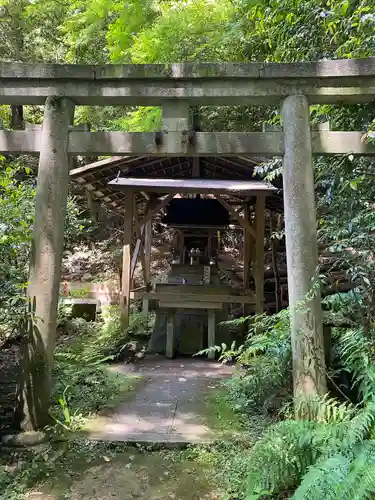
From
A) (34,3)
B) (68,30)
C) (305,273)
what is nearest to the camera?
(305,273)

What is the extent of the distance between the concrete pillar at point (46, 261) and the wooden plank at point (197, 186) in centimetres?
401

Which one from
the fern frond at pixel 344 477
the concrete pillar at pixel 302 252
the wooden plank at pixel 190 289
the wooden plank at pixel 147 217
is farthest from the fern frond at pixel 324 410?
the wooden plank at pixel 147 217

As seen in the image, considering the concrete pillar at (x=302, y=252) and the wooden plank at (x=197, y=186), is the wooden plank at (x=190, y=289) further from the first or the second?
the concrete pillar at (x=302, y=252)

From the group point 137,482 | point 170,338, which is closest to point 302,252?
point 137,482

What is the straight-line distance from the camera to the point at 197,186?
8.04m

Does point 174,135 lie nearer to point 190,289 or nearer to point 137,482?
point 137,482

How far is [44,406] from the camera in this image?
154 inches

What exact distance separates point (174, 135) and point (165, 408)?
331 cm

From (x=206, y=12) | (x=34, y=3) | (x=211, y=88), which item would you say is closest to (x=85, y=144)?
(x=211, y=88)

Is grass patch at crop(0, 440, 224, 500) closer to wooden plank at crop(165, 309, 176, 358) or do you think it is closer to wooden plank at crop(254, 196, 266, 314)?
wooden plank at crop(165, 309, 176, 358)

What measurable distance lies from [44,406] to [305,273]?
9.43ft

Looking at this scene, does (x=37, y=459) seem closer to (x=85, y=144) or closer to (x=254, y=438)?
(x=254, y=438)

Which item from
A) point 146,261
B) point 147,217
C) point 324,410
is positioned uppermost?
point 147,217

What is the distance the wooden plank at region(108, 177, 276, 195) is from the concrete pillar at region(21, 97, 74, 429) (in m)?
4.01
